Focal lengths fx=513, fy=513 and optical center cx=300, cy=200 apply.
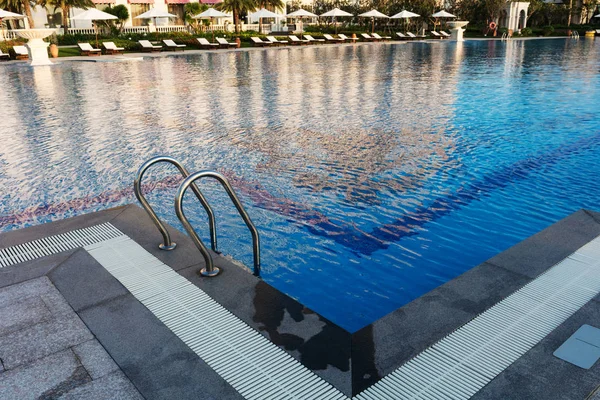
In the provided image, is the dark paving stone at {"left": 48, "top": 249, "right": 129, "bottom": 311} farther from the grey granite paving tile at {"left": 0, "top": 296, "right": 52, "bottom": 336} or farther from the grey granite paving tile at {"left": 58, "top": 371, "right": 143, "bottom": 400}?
the grey granite paving tile at {"left": 58, "top": 371, "right": 143, "bottom": 400}

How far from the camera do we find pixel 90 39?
121ft

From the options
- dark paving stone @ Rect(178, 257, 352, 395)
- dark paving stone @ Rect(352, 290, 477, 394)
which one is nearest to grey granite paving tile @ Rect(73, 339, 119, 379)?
dark paving stone @ Rect(178, 257, 352, 395)

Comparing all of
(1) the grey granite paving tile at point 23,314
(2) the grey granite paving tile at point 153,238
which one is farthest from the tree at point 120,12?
(1) the grey granite paving tile at point 23,314

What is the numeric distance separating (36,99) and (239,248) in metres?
12.0

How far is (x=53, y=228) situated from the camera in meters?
5.27

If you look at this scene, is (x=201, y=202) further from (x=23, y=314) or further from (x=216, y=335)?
(x=23, y=314)

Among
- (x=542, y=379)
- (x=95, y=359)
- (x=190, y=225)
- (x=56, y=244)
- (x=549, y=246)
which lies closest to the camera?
(x=542, y=379)

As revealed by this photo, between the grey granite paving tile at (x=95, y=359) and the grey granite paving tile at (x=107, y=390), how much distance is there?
0.07 meters

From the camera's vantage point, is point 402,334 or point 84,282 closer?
point 402,334

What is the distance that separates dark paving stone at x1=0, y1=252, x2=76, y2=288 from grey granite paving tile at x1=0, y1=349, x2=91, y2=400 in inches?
50.1

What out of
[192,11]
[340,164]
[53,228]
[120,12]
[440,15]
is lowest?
[340,164]

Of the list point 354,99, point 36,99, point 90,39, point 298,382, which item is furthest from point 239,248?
point 90,39

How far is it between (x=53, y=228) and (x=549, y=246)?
188 inches

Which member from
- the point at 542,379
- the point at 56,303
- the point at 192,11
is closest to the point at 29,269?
the point at 56,303
